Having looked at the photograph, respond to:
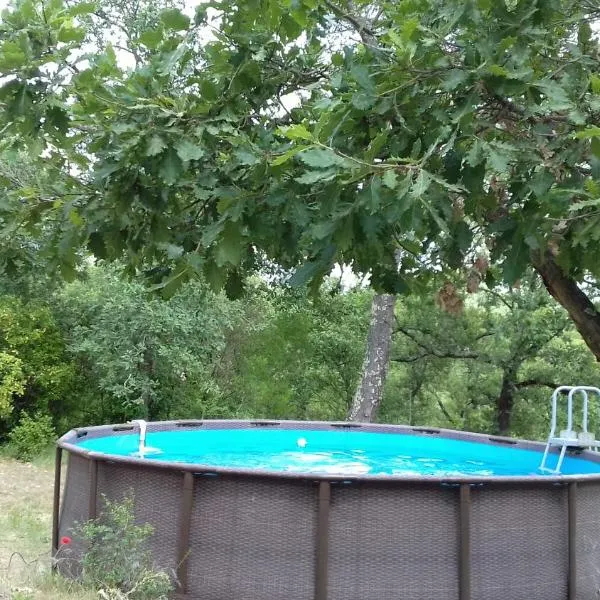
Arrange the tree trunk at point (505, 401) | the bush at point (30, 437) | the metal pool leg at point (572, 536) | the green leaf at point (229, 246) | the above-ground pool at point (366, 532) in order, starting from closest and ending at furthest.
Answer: the green leaf at point (229, 246) → the above-ground pool at point (366, 532) → the metal pool leg at point (572, 536) → the bush at point (30, 437) → the tree trunk at point (505, 401)

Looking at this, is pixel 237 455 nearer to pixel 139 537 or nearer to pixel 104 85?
pixel 139 537

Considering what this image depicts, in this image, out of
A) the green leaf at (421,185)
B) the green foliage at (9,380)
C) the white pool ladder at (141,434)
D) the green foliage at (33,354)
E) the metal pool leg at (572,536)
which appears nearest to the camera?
the green leaf at (421,185)

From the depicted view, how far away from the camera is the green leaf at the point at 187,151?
3.33m

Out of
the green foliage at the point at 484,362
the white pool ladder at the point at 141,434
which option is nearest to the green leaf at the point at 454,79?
the white pool ladder at the point at 141,434

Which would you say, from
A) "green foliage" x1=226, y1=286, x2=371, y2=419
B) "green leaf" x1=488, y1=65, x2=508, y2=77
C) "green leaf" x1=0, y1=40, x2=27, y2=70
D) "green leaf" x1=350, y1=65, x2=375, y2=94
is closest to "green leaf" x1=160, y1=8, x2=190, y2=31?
"green leaf" x1=0, y1=40, x2=27, y2=70

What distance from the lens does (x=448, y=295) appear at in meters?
7.27

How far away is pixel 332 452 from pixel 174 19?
28.8ft

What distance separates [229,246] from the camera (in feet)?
11.2

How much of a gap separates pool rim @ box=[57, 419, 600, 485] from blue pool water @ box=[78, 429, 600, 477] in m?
0.11

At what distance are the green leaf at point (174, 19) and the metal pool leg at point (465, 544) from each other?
127 inches

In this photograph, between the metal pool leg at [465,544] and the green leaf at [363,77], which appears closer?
the green leaf at [363,77]

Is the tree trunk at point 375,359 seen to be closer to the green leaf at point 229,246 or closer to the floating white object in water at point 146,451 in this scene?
the floating white object in water at point 146,451

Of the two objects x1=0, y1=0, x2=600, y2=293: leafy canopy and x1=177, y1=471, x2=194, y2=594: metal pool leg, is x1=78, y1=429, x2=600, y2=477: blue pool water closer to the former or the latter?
x1=177, y1=471, x2=194, y2=594: metal pool leg

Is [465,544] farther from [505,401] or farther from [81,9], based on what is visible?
[505,401]
